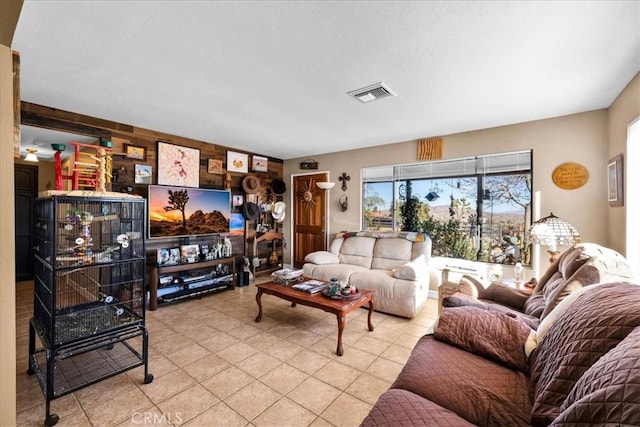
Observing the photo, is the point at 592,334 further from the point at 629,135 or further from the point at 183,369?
the point at 183,369

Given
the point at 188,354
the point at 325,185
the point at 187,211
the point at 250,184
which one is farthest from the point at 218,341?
the point at 325,185

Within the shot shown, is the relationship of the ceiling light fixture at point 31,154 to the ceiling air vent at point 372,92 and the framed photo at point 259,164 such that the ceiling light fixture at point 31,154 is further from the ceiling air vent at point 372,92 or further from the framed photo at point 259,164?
the ceiling air vent at point 372,92

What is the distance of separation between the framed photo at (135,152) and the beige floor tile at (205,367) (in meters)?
2.77

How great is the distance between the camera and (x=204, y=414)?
67.9 inches

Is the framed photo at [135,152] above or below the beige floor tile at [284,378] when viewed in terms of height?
above

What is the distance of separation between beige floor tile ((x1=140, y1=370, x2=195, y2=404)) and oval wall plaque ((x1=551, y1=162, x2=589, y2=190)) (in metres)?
4.20

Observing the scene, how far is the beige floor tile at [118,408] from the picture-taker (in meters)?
1.67

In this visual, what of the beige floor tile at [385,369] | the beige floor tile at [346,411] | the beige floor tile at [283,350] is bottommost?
the beige floor tile at [346,411]

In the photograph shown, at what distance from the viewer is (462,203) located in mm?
3867

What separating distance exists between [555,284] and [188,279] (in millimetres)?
4028

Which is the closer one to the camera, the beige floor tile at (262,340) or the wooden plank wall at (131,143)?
the beige floor tile at (262,340)

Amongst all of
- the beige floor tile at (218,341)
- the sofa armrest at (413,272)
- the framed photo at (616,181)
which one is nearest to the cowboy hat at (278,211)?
the sofa armrest at (413,272)

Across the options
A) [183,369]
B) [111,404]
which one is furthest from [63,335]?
[183,369]

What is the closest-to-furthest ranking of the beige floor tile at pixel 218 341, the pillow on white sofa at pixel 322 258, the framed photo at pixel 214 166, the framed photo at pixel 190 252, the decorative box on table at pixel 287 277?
the beige floor tile at pixel 218 341
the decorative box on table at pixel 287 277
the framed photo at pixel 190 252
the pillow on white sofa at pixel 322 258
the framed photo at pixel 214 166
